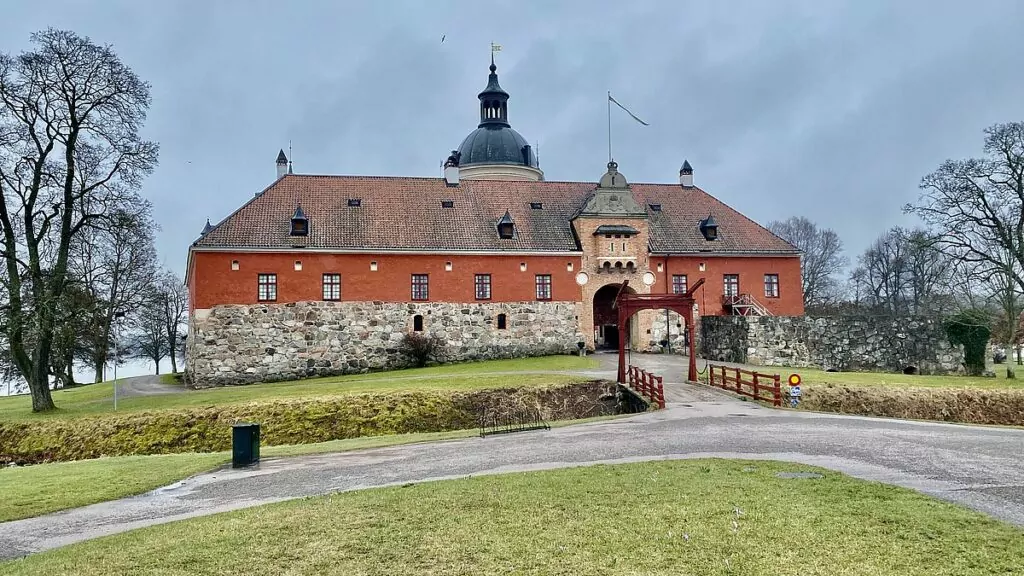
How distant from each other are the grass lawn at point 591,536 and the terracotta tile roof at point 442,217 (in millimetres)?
26024

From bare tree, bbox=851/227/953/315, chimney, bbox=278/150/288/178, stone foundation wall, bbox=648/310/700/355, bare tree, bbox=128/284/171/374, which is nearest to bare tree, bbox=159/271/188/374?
bare tree, bbox=128/284/171/374

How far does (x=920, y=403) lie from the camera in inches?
899

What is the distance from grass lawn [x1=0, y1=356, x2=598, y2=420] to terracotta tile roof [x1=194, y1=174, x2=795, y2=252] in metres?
6.81

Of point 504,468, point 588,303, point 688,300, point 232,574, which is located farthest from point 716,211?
point 232,574

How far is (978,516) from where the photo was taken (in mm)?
7262

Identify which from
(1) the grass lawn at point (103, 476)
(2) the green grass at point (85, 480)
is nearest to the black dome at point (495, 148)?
(1) the grass lawn at point (103, 476)

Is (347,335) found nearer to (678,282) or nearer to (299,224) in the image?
(299,224)

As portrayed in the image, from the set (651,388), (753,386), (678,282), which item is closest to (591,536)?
(651,388)

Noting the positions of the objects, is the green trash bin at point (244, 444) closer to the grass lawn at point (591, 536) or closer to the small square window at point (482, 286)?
the grass lawn at point (591, 536)

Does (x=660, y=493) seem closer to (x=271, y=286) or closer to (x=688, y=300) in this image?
(x=688, y=300)

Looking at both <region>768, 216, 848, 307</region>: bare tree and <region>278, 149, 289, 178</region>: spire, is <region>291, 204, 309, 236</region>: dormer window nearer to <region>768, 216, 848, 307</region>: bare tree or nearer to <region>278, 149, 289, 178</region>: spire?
<region>278, 149, 289, 178</region>: spire

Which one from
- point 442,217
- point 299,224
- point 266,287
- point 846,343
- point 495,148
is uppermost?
point 495,148

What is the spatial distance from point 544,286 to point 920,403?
1826cm

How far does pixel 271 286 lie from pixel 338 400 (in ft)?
39.7
